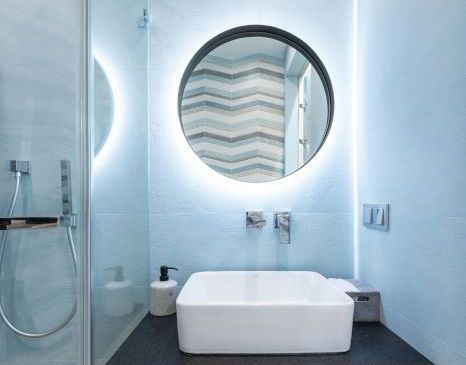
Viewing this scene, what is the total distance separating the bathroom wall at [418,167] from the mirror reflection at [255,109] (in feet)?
0.76


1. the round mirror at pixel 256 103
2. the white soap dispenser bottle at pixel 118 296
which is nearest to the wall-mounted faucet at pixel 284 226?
the round mirror at pixel 256 103

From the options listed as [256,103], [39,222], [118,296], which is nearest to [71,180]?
[39,222]

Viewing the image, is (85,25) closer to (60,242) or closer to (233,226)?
(60,242)

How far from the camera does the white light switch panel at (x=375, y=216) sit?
94cm

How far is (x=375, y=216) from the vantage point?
993 millimetres

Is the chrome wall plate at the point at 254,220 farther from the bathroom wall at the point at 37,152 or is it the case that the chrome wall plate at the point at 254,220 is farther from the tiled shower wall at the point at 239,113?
the bathroom wall at the point at 37,152

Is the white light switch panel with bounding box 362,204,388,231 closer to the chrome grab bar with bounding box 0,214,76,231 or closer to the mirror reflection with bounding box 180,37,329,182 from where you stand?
the mirror reflection with bounding box 180,37,329,182

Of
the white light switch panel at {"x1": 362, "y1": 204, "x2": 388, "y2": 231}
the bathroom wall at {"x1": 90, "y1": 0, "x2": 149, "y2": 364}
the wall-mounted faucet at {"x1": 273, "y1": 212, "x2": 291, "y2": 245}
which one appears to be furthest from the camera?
the wall-mounted faucet at {"x1": 273, "y1": 212, "x2": 291, "y2": 245}

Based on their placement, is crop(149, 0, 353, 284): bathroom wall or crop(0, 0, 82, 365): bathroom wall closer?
crop(0, 0, 82, 365): bathroom wall

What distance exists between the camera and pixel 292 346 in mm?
747

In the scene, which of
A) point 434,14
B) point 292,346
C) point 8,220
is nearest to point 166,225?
point 8,220

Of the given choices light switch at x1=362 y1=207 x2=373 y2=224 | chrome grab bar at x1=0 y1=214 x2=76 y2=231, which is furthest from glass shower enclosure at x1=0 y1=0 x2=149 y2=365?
light switch at x1=362 y1=207 x2=373 y2=224

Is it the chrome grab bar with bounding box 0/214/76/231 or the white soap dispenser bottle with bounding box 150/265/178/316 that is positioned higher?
the chrome grab bar with bounding box 0/214/76/231

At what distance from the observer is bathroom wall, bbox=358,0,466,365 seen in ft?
2.16
